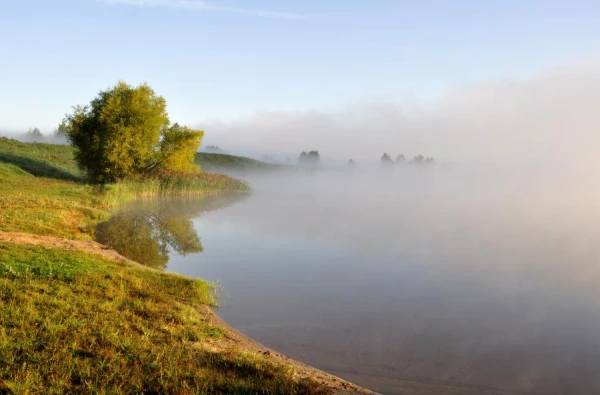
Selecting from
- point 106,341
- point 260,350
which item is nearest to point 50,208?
point 106,341

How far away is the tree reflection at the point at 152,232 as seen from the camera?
65.6 ft

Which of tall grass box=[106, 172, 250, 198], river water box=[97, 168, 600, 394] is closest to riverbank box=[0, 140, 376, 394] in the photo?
river water box=[97, 168, 600, 394]

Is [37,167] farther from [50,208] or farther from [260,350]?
[260,350]

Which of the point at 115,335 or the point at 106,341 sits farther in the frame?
the point at 115,335

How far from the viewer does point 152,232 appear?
2555 cm

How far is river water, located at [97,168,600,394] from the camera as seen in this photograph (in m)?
9.89

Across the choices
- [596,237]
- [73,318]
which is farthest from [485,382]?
[596,237]

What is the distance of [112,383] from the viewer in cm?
648

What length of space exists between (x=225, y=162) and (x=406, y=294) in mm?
94851

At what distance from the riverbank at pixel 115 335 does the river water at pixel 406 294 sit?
175 cm

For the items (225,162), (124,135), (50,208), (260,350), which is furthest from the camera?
(225,162)

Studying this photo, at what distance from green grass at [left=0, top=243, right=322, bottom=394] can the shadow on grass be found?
3984 cm

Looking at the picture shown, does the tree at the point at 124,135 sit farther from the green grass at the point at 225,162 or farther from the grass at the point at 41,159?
the green grass at the point at 225,162

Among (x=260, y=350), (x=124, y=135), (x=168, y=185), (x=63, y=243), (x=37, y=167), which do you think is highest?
(x=124, y=135)
